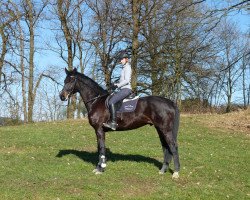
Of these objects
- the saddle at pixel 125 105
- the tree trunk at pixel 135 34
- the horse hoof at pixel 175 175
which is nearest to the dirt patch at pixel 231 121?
the tree trunk at pixel 135 34

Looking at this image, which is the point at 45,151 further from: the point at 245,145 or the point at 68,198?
the point at 245,145

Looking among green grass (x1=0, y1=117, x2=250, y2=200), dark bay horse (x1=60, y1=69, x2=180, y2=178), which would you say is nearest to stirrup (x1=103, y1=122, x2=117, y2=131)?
dark bay horse (x1=60, y1=69, x2=180, y2=178)

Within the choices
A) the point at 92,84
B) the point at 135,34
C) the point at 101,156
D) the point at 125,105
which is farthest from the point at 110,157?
the point at 135,34

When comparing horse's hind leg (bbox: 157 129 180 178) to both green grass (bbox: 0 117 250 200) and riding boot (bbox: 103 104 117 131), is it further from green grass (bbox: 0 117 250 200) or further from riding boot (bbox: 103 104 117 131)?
riding boot (bbox: 103 104 117 131)

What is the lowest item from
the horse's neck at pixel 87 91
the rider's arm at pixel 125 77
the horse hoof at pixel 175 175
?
the horse hoof at pixel 175 175

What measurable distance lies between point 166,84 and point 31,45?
454 inches

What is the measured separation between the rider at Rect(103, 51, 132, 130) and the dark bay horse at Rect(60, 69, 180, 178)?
0.70 ft

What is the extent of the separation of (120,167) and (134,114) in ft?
5.36

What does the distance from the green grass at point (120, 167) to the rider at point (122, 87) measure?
4.81 ft

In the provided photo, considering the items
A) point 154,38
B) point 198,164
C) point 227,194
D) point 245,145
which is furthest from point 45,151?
point 154,38

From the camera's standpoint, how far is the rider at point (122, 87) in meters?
10.0

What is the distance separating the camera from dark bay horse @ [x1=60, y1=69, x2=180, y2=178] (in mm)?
10195

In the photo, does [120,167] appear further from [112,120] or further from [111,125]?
[112,120]

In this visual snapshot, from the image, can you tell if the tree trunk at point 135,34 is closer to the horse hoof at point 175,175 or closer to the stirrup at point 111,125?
the stirrup at point 111,125
